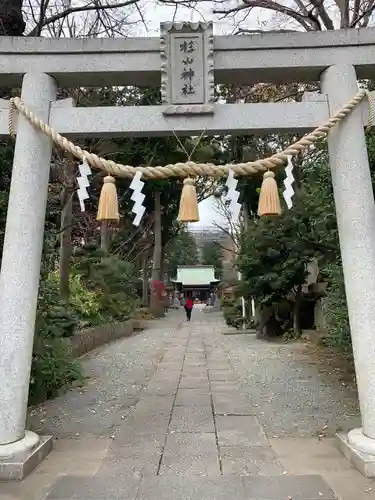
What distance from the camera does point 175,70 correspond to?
13.7 ft

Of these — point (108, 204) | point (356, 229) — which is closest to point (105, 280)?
point (108, 204)

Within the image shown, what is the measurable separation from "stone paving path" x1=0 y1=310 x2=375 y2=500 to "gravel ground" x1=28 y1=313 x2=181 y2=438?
0.01 m

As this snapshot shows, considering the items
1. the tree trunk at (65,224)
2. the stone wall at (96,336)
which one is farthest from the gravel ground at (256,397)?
the tree trunk at (65,224)

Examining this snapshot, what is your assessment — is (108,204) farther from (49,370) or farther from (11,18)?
(11,18)

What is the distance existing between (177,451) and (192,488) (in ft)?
2.58

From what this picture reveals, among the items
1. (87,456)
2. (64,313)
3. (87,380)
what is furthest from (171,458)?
(64,313)

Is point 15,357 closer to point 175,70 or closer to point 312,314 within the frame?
Result: point 175,70

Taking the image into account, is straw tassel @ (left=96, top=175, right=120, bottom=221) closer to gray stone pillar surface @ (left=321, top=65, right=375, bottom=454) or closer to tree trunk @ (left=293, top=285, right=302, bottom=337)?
gray stone pillar surface @ (left=321, top=65, right=375, bottom=454)

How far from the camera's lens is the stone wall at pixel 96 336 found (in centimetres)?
1008

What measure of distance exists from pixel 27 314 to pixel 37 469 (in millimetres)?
1306

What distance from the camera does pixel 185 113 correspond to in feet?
13.5

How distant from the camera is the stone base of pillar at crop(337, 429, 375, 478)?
353 centimetres

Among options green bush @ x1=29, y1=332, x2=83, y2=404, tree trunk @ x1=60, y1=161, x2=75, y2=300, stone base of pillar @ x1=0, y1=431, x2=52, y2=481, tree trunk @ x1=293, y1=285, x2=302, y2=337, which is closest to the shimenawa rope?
stone base of pillar @ x1=0, y1=431, x2=52, y2=481

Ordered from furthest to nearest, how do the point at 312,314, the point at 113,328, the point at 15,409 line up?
the point at 113,328, the point at 312,314, the point at 15,409
